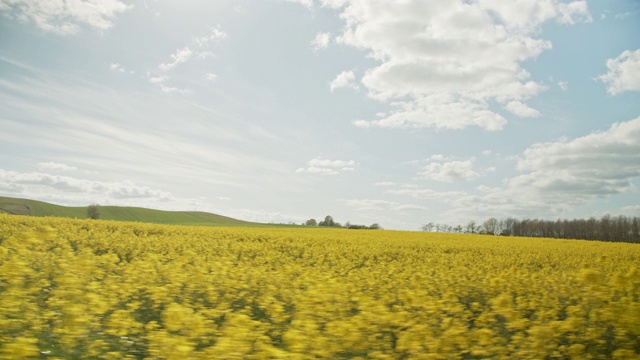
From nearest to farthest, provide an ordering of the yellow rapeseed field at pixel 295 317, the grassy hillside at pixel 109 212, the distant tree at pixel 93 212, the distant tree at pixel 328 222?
1. the yellow rapeseed field at pixel 295 317
2. the distant tree at pixel 93 212
3. the grassy hillside at pixel 109 212
4. the distant tree at pixel 328 222

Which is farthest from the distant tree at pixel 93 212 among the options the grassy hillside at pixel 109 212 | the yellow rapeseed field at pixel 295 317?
the yellow rapeseed field at pixel 295 317

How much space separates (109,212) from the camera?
62250 mm

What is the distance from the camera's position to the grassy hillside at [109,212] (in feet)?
182

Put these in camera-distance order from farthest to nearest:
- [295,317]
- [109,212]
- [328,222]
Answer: [328,222]
[109,212]
[295,317]

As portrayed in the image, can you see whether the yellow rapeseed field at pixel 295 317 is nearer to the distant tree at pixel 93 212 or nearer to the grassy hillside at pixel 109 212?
the distant tree at pixel 93 212

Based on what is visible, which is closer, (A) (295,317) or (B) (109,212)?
(A) (295,317)

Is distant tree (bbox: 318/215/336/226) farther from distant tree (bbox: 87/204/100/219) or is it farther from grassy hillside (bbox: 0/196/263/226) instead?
distant tree (bbox: 87/204/100/219)

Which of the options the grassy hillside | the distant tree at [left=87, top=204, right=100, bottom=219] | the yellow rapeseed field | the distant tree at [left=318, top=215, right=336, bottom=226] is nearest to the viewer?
the yellow rapeseed field

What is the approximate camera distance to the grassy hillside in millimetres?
55438

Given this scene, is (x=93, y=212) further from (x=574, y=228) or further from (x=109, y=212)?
(x=574, y=228)

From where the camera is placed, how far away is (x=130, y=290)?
5.44m

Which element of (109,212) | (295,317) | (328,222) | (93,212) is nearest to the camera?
(295,317)

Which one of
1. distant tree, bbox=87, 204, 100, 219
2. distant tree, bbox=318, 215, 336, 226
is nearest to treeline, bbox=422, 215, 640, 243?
distant tree, bbox=318, 215, 336, 226

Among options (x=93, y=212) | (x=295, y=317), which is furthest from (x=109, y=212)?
(x=295, y=317)
